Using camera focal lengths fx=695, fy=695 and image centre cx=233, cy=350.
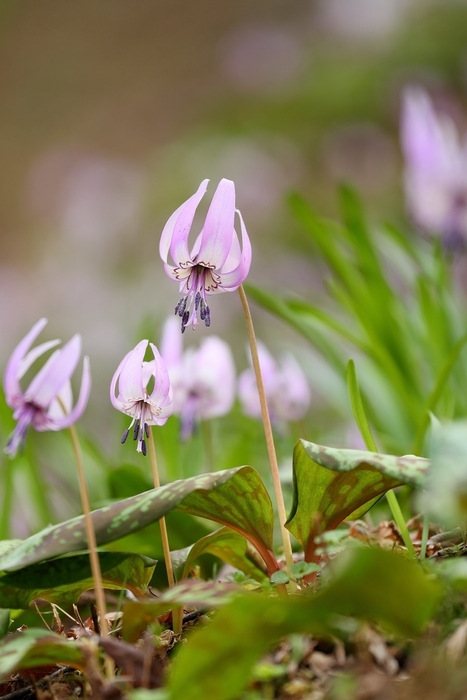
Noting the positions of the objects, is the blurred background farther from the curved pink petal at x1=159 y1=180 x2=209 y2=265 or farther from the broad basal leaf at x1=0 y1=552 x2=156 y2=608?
the curved pink petal at x1=159 y1=180 x2=209 y2=265

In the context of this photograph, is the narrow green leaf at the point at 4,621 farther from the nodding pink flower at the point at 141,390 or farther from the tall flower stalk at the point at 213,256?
the tall flower stalk at the point at 213,256

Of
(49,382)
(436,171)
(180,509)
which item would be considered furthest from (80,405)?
(436,171)

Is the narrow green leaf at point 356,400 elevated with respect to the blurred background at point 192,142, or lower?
lower

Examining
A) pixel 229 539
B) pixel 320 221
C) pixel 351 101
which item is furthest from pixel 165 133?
pixel 229 539

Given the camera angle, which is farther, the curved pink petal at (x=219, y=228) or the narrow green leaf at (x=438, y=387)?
the narrow green leaf at (x=438, y=387)

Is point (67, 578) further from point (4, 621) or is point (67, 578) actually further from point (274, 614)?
point (274, 614)

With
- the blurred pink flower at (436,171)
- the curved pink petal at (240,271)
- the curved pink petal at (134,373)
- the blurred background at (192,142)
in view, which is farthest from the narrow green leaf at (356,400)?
the blurred background at (192,142)
